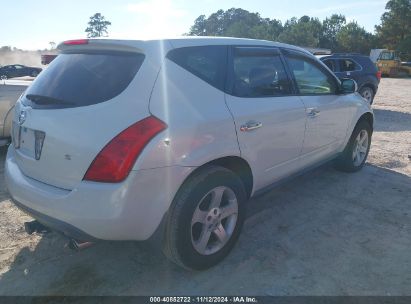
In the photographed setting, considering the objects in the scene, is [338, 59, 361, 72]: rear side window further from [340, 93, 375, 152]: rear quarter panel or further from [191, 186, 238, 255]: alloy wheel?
[191, 186, 238, 255]: alloy wheel

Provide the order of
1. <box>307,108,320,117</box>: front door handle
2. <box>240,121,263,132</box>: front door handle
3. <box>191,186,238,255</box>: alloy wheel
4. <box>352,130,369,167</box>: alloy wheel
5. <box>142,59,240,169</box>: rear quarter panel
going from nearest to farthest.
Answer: <box>142,59,240,169</box>: rear quarter panel < <box>191,186,238,255</box>: alloy wheel < <box>240,121,263,132</box>: front door handle < <box>307,108,320,117</box>: front door handle < <box>352,130,369,167</box>: alloy wheel

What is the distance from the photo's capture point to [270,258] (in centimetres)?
314

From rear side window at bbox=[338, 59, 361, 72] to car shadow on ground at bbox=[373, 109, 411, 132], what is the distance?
147cm

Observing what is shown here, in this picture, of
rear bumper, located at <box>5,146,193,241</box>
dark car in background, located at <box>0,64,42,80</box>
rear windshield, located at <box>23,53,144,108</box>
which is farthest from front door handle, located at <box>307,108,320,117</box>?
dark car in background, located at <box>0,64,42,80</box>

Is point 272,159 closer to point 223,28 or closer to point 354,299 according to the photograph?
point 354,299

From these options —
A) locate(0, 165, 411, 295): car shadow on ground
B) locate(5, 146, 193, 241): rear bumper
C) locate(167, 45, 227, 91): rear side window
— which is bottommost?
locate(0, 165, 411, 295): car shadow on ground

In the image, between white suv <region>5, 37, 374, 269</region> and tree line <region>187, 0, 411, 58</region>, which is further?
tree line <region>187, 0, 411, 58</region>

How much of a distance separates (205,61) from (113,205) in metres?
1.30

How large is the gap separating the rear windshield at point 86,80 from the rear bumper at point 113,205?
0.56 meters

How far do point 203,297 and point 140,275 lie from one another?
1.80 feet

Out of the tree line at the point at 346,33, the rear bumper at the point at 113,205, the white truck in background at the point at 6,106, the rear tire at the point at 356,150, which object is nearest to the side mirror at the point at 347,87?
the rear tire at the point at 356,150

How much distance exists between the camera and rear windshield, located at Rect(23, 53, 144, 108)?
98.7 inches

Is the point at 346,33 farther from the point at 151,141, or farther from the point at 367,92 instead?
the point at 151,141

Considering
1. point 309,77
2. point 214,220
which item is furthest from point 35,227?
point 309,77
